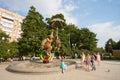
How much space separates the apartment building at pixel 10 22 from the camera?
240 ft

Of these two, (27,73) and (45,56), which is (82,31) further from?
(27,73)

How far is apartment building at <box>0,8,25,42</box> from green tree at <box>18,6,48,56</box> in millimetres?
32340

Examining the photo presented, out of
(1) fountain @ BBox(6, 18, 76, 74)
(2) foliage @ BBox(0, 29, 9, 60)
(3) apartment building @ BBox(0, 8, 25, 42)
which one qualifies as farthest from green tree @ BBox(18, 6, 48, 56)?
(3) apartment building @ BBox(0, 8, 25, 42)

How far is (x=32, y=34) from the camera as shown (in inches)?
1582

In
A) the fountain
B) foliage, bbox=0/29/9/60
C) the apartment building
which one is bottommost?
the fountain

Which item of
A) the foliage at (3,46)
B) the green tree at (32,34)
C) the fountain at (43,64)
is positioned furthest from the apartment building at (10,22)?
the fountain at (43,64)

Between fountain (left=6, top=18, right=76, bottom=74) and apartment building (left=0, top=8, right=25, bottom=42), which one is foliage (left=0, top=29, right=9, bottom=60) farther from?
apartment building (left=0, top=8, right=25, bottom=42)

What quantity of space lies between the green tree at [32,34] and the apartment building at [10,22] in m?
32.3

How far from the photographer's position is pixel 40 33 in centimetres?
4022

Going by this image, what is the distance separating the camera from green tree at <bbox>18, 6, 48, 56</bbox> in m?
38.8

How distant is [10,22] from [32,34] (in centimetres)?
4163

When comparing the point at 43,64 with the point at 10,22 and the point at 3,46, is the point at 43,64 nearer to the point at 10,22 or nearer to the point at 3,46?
the point at 3,46

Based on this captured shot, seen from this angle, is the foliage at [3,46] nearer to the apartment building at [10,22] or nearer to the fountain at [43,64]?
the fountain at [43,64]

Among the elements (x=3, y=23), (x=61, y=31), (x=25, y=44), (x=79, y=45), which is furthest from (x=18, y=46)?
(x=3, y=23)
